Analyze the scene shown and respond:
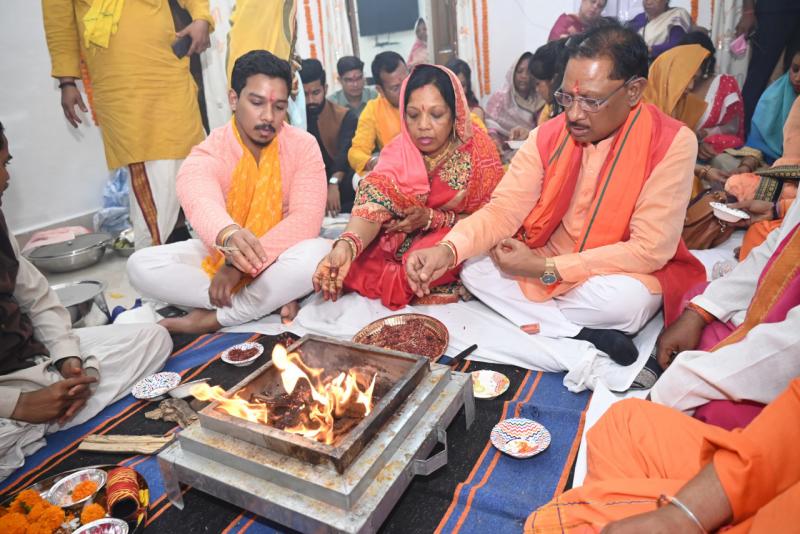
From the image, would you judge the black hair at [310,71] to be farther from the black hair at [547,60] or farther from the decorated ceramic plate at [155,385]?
the decorated ceramic plate at [155,385]

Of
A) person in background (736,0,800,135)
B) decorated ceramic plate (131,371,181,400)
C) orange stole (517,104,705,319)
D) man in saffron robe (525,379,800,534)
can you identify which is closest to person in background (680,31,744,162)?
person in background (736,0,800,135)

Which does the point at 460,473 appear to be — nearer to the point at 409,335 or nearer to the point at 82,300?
the point at 409,335

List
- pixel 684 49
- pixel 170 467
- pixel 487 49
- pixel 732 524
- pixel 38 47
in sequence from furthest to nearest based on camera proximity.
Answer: pixel 487 49 → pixel 38 47 → pixel 684 49 → pixel 170 467 → pixel 732 524

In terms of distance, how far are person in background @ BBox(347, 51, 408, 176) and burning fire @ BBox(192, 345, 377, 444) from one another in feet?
11.0

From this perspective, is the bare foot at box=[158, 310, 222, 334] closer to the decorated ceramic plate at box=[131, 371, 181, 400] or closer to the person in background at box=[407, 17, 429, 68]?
the decorated ceramic plate at box=[131, 371, 181, 400]

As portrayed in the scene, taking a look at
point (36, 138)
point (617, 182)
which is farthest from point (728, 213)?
point (36, 138)

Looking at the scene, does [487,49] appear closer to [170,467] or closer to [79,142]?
[79,142]

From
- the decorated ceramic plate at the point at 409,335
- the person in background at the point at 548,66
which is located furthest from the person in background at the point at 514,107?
the decorated ceramic plate at the point at 409,335

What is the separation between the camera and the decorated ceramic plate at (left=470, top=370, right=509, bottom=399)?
2113 millimetres

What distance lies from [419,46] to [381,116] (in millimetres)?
1339

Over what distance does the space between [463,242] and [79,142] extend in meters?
4.74

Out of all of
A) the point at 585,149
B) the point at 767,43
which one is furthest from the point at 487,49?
the point at 585,149

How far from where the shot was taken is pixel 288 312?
3.00 metres

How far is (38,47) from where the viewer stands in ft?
16.2
